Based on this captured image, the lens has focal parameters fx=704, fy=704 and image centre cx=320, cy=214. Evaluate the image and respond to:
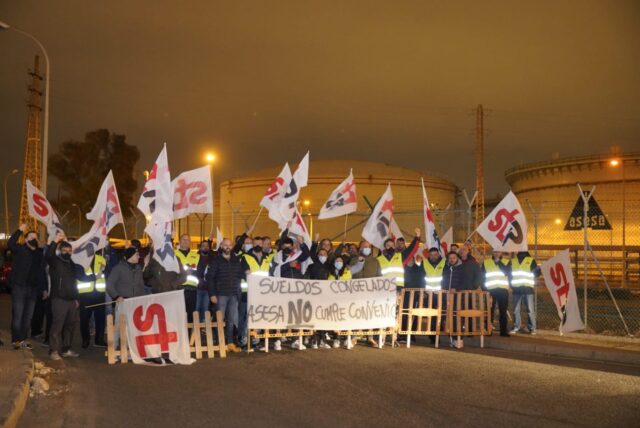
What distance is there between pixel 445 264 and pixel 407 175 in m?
→ 40.6

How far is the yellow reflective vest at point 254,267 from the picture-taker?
13.1m

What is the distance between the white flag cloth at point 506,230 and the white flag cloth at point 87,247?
24.7ft

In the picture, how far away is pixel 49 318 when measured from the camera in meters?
13.2

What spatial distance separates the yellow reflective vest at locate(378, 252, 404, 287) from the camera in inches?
566

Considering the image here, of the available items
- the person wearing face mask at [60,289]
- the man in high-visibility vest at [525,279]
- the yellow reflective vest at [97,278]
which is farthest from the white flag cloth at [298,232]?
the man in high-visibility vest at [525,279]

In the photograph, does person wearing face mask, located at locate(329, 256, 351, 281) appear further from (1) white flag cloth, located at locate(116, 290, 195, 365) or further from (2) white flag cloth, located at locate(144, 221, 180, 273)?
(1) white flag cloth, located at locate(116, 290, 195, 365)

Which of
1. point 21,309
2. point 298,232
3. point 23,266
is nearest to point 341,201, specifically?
point 298,232

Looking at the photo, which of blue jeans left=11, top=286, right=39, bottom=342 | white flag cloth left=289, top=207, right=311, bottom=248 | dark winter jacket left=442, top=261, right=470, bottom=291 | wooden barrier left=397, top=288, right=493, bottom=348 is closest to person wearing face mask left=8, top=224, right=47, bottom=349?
blue jeans left=11, top=286, right=39, bottom=342

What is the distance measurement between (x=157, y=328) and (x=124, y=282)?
4.82 ft

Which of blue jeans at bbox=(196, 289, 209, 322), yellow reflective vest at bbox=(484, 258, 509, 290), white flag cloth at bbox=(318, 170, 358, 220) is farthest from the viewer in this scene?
white flag cloth at bbox=(318, 170, 358, 220)

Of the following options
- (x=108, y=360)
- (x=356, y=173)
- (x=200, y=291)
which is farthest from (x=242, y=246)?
(x=356, y=173)

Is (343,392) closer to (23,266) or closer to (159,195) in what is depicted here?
(159,195)

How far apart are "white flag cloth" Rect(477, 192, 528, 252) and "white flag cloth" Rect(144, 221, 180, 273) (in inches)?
250

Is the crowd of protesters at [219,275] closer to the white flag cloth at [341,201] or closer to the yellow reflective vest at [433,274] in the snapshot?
the yellow reflective vest at [433,274]
